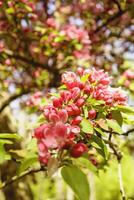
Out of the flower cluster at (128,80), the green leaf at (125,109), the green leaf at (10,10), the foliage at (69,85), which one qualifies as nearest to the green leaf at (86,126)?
the foliage at (69,85)

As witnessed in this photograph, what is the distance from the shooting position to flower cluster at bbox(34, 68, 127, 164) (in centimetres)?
183

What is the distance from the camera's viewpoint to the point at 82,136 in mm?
2041

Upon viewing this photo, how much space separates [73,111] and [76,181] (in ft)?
1.31

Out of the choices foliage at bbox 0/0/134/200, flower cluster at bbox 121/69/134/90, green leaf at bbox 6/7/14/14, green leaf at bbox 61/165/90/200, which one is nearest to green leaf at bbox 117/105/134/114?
foliage at bbox 0/0/134/200

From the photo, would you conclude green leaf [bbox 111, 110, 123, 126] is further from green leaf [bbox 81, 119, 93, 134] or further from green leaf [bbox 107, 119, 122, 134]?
green leaf [bbox 81, 119, 93, 134]

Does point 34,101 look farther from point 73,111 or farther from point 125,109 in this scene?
point 73,111

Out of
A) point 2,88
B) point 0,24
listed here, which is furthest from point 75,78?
point 2,88

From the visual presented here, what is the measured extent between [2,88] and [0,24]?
152cm

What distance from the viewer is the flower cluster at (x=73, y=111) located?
1.83m

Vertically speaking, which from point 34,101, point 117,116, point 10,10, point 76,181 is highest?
point 10,10

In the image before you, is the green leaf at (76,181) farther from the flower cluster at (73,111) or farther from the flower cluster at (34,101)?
the flower cluster at (34,101)

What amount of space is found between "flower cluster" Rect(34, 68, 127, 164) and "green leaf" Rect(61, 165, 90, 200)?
0.08m

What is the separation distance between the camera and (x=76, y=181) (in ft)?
5.66

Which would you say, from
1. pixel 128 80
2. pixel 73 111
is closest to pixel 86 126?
pixel 73 111
